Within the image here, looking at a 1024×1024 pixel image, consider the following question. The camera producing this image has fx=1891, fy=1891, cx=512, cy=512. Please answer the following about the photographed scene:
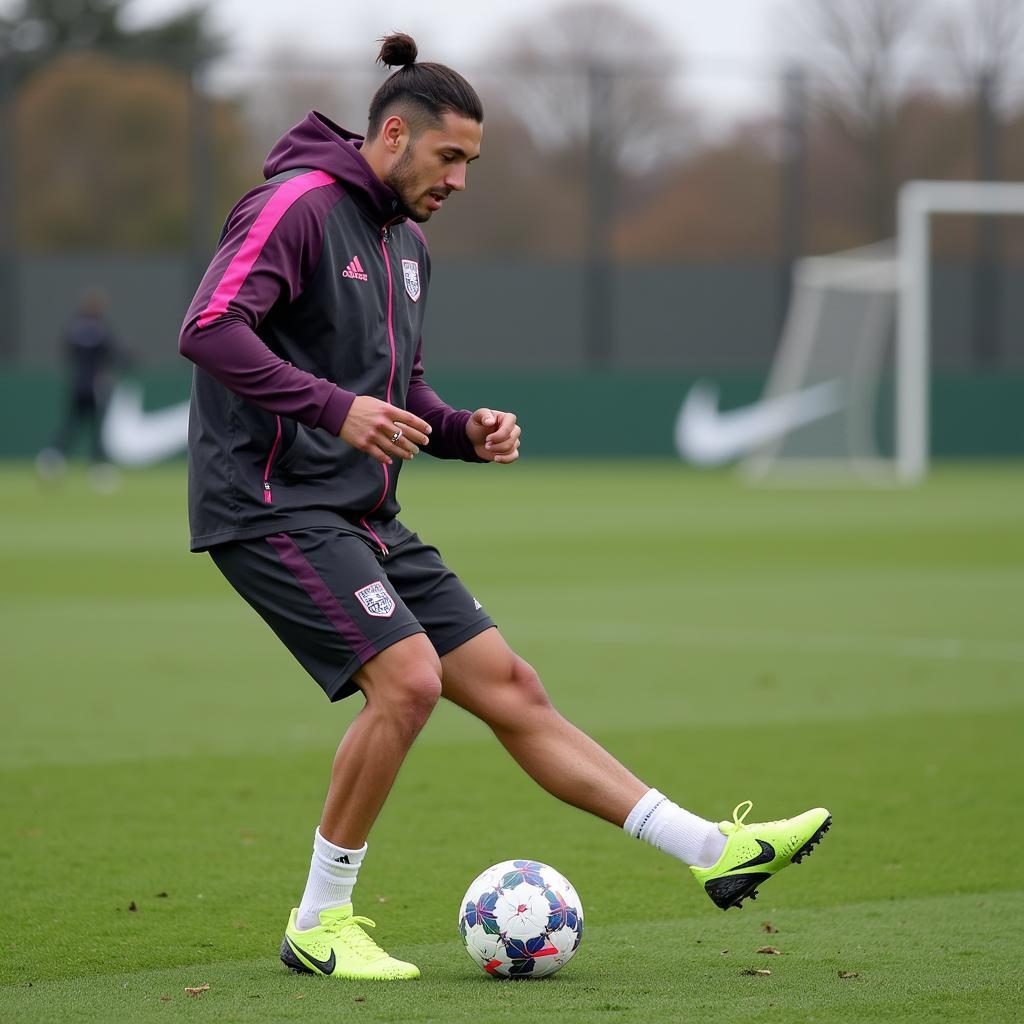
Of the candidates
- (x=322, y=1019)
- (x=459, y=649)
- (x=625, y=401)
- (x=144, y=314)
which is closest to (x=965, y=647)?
(x=459, y=649)

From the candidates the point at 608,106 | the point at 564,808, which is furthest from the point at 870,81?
the point at 564,808

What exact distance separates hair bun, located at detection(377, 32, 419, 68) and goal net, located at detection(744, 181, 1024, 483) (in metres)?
22.9

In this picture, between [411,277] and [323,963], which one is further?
[411,277]

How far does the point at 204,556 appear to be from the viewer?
16.4m

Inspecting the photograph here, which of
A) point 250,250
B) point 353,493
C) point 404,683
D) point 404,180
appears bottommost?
point 404,683

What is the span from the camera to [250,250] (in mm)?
4496

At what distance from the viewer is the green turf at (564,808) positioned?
4.52 m

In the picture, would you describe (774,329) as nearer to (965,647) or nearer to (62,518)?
(62,518)

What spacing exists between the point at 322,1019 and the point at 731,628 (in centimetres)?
784

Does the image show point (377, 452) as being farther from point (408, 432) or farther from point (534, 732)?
point (534, 732)

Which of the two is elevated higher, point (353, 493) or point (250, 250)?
point (250, 250)

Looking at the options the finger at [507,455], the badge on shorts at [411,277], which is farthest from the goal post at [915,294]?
the badge on shorts at [411,277]

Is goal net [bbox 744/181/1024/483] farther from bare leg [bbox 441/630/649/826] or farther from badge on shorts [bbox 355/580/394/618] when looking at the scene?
badge on shorts [bbox 355/580/394/618]

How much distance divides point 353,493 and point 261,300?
1.82ft
